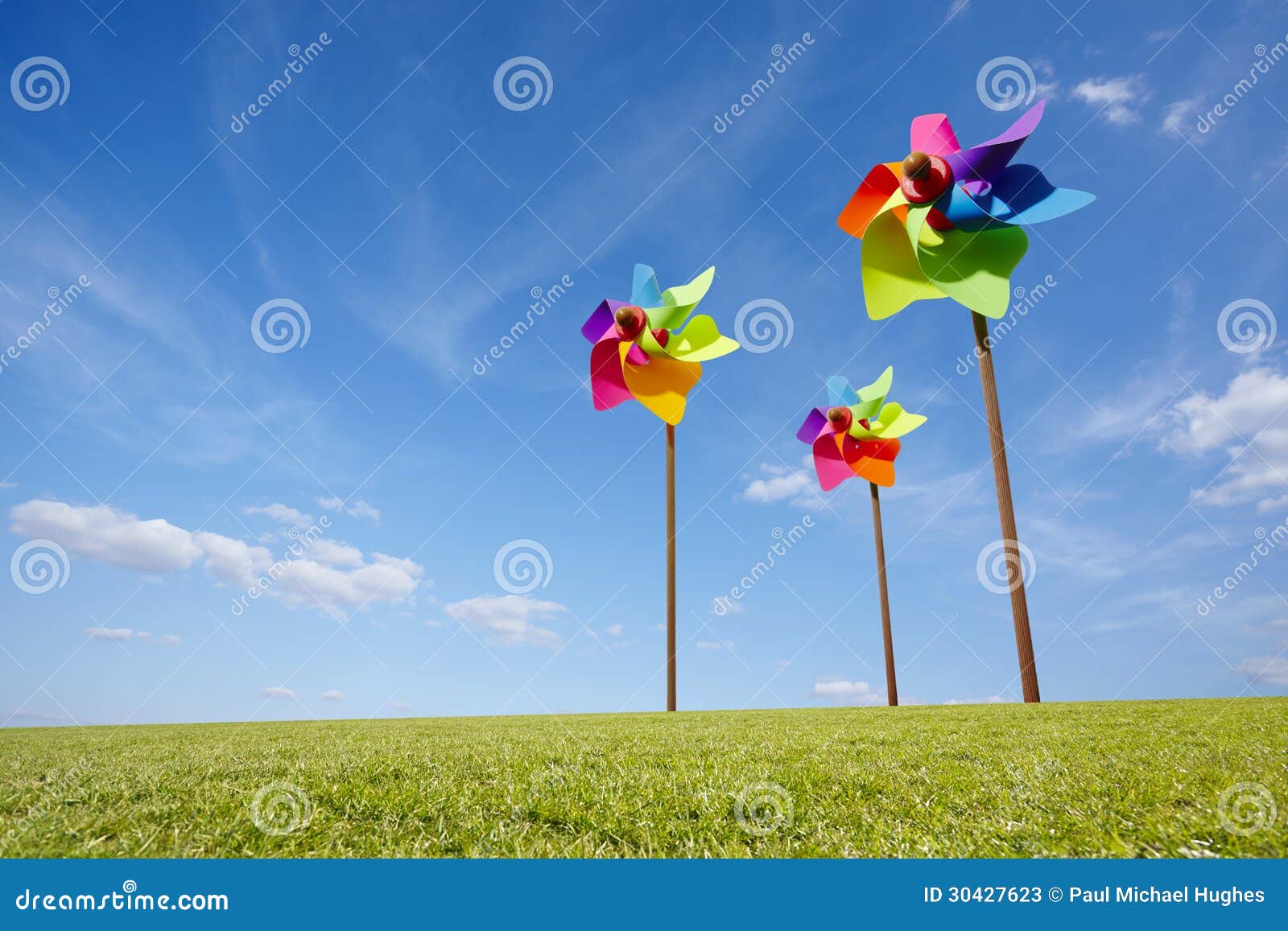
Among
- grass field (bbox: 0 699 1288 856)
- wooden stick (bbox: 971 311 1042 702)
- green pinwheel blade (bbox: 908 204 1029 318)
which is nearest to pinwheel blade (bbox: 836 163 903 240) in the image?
green pinwheel blade (bbox: 908 204 1029 318)

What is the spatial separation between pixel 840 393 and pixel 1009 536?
23.4 ft

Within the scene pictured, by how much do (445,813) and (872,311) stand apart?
11783 mm

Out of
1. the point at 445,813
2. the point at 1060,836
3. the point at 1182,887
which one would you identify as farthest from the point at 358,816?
the point at 1182,887

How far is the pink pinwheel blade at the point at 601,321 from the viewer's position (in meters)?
16.2

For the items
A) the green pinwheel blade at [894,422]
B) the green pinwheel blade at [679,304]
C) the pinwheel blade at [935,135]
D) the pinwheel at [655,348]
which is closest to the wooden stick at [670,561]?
the pinwheel at [655,348]

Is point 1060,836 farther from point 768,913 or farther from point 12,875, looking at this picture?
point 12,875

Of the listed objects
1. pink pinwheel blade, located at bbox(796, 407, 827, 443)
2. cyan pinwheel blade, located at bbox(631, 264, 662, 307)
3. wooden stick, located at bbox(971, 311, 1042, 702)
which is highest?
cyan pinwheel blade, located at bbox(631, 264, 662, 307)

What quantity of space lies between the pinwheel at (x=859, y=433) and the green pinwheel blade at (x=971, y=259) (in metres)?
5.16

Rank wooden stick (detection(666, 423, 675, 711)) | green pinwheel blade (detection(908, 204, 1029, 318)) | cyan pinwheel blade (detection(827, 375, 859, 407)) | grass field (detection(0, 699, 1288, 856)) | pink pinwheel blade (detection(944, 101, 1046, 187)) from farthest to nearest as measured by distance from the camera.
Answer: cyan pinwheel blade (detection(827, 375, 859, 407)) → wooden stick (detection(666, 423, 675, 711)) → green pinwheel blade (detection(908, 204, 1029, 318)) → pink pinwheel blade (detection(944, 101, 1046, 187)) → grass field (detection(0, 699, 1288, 856))

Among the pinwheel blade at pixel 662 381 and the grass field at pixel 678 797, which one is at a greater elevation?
the pinwheel blade at pixel 662 381

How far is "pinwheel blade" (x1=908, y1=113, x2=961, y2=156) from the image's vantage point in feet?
40.1

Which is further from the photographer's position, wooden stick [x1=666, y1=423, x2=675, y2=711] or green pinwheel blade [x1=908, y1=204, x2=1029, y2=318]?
wooden stick [x1=666, y1=423, x2=675, y2=711]

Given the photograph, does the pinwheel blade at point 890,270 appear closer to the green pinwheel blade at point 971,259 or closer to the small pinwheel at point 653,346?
the green pinwheel blade at point 971,259

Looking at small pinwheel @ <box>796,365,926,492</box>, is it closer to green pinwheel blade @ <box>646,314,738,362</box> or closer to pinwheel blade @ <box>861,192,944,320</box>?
green pinwheel blade @ <box>646,314,738,362</box>
